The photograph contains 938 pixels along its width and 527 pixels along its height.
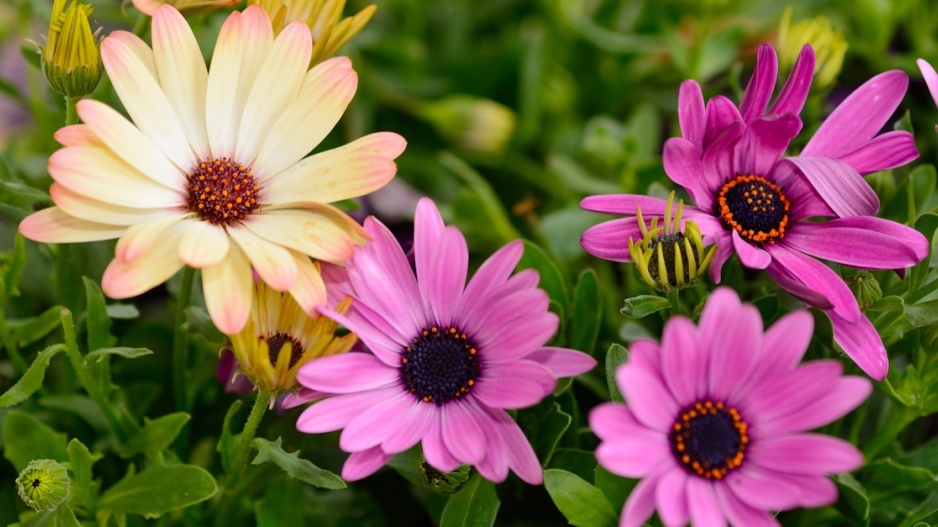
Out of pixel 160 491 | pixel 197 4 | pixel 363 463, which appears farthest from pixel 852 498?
pixel 197 4

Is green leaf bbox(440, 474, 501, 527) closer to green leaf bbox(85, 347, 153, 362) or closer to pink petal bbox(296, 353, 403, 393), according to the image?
pink petal bbox(296, 353, 403, 393)

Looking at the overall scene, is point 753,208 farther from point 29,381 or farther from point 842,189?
point 29,381

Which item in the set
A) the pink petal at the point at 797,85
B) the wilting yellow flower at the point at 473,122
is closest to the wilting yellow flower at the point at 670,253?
the pink petal at the point at 797,85

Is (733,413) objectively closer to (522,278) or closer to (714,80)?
(522,278)

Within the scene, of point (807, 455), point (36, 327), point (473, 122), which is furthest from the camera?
point (473, 122)

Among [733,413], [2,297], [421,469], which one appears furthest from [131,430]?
[733,413]

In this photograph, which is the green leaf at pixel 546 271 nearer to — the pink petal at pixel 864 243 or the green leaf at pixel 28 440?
the pink petal at pixel 864 243
